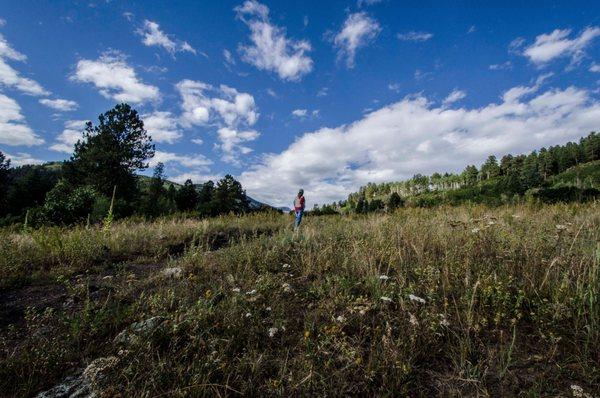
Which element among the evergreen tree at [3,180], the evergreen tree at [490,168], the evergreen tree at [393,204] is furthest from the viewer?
the evergreen tree at [490,168]

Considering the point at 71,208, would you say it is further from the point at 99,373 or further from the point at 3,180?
the point at 3,180

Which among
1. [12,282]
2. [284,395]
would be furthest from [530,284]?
[12,282]

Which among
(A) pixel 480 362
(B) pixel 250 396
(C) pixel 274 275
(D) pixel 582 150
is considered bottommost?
(B) pixel 250 396

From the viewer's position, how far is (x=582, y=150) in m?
94.8

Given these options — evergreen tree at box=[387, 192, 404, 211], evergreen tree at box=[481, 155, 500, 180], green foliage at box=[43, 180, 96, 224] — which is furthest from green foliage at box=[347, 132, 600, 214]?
green foliage at box=[43, 180, 96, 224]

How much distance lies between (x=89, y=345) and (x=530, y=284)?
437cm

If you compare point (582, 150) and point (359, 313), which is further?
point (582, 150)

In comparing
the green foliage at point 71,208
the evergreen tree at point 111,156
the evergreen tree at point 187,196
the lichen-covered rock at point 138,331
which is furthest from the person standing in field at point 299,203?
the evergreen tree at point 187,196

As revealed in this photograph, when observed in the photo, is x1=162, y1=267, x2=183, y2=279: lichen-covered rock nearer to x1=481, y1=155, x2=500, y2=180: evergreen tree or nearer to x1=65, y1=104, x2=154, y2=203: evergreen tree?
x1=65, y1=104, x2=154, y2=203: evergreen tree

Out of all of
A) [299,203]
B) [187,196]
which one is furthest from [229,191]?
[299,203]

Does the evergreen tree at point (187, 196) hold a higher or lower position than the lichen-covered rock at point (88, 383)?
higher

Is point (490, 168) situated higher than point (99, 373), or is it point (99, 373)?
point (490, 168)

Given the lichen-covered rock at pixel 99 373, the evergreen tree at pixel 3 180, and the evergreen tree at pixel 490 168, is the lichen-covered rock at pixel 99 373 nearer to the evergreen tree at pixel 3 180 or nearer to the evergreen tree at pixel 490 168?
the evergreen tree at pixel 3 180

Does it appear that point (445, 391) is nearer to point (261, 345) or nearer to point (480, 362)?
point (480, 362)
